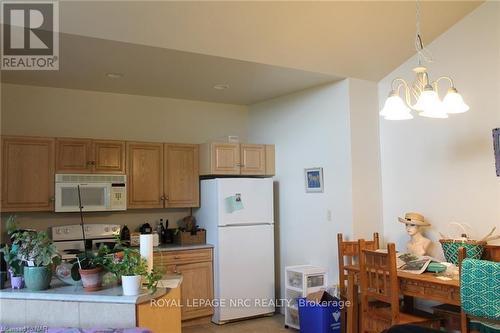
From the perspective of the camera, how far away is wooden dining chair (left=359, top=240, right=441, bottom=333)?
3.38 m

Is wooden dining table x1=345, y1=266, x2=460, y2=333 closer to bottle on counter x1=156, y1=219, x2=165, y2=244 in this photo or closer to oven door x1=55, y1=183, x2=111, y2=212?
bottle on counter x1=156, y1=219, x2=165, y2=244

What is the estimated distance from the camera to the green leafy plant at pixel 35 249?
2635mm

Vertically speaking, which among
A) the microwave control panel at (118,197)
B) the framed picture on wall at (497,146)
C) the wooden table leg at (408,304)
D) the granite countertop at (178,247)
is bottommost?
the wooden table leg at (408,304)

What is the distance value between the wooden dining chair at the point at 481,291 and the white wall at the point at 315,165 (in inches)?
61.7

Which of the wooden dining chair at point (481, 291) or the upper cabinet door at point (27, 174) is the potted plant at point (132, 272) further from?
the upper cabinet door at point (27, 174)

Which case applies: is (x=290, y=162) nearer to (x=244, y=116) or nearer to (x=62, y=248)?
(x=244, y=116)

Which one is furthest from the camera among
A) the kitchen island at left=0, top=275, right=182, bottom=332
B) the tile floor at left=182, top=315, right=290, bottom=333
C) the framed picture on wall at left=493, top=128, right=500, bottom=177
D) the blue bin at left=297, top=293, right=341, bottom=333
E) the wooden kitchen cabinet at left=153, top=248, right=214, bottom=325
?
the wooden kitchen cabinet at left=153, top=248, right=214, bottom=325

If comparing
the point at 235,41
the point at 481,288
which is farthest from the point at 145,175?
the point at 481,288

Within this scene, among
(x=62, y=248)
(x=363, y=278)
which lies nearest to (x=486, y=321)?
(x=363, y=278)

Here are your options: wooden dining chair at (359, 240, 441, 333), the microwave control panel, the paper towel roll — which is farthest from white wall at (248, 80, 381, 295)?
the paper towel roll

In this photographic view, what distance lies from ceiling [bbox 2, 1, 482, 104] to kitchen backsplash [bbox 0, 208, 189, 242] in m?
1.39

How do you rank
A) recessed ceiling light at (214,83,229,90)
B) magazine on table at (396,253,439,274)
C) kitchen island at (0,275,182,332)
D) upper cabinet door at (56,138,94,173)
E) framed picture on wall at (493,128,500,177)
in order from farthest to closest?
recessed ceiling light at (214,83,229,90)
upper cabinet door at (56,138,94,173)
framed picture on wall at (493,128,500,177)
magazine on table at (396,253,439,274)
kitchen island at (0,275,182,332)

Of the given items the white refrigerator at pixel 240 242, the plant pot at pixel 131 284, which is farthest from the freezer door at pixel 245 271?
the plant pot at pixel 131 284

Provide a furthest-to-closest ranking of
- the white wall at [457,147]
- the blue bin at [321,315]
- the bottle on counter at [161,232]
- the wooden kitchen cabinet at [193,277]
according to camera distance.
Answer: the bottle on counter at [161,232] → the wooden kitchen cabinet at [193,277] → the blue bin at [321,315] → the white wall at [457,147]
